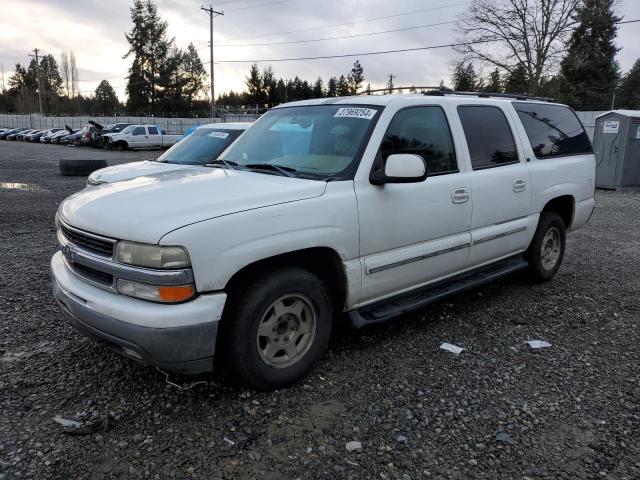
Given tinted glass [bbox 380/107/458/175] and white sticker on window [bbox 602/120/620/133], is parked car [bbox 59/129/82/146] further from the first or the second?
tinted glass [bbox 380/107/458/175]

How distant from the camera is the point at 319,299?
332 centimetres

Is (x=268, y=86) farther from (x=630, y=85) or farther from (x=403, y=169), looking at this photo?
(x=403, y=169)

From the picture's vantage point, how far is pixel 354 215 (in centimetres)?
338

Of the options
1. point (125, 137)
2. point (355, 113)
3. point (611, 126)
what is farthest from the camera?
point (125, 137)

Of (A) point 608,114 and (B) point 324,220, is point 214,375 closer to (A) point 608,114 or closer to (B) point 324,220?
(B) point 324,220

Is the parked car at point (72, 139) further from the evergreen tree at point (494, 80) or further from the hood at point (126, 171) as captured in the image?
the hood at point (126, 171)

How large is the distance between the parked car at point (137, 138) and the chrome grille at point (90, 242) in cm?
3243

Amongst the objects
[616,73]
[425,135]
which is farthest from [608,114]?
[616,73]

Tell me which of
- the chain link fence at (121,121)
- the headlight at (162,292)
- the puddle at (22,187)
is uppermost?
the chain link fence at (121,121)

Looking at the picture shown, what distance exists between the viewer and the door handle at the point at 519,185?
470 centimetres

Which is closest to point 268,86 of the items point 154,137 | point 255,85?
point 255,85

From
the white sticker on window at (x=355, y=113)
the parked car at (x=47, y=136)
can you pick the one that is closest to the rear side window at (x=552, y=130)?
the white sticker on window at (x=355, y=113)

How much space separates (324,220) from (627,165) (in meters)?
13.2

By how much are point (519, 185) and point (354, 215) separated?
2155mm
